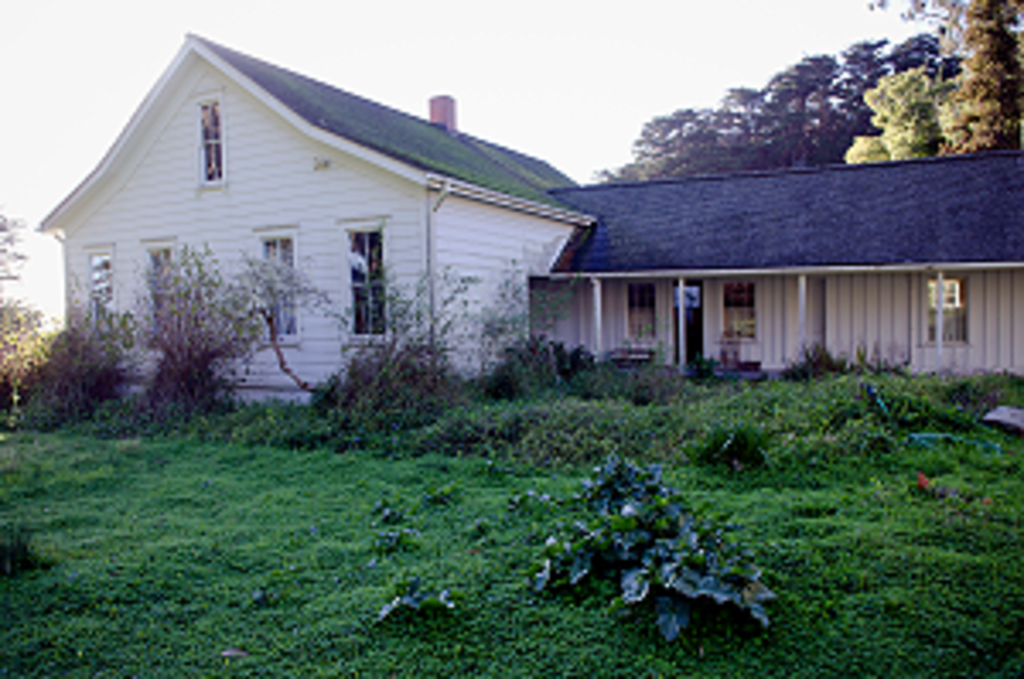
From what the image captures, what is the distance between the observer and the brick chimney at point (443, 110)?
18.5 m

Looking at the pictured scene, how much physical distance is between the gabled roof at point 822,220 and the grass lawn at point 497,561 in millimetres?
7158

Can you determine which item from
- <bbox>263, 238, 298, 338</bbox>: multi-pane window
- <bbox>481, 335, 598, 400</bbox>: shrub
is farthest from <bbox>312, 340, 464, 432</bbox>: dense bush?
<bbox>263, 238, 298, 338</bbox>: multi-pane window

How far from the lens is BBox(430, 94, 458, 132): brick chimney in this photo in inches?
730

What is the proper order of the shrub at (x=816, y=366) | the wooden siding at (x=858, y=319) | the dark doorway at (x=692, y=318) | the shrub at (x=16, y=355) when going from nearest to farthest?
the shrub at (x=16, y=355) < the shrub at (x=816, y=366) < the wooden siding at (x=858, y=319) < the dark doorway at (x=692, y=318)

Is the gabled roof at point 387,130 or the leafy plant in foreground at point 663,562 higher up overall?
the gabled roof at point 387,130

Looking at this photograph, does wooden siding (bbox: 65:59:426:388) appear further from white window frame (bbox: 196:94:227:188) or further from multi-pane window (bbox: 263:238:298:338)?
multi-pane window (bbox: 263:238:298:338)

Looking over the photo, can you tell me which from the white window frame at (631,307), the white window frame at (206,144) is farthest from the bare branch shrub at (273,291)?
the white window frame at (631,307)

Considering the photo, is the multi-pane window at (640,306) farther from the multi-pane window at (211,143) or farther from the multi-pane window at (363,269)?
the multi-pane window at (211,143)

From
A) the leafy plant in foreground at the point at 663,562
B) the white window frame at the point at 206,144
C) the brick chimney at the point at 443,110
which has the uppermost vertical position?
the brick chimney at the point at 443,110

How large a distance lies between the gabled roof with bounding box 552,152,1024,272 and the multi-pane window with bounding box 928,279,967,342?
157cm

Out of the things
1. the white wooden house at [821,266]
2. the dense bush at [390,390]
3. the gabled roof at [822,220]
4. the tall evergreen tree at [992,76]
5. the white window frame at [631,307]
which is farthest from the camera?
the tall evergreen tree at [992,76]

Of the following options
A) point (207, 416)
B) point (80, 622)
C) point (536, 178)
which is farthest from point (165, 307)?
point (536, 178)

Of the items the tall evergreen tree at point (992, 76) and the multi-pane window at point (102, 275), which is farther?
the tall evergreen tree at point (992, 76)

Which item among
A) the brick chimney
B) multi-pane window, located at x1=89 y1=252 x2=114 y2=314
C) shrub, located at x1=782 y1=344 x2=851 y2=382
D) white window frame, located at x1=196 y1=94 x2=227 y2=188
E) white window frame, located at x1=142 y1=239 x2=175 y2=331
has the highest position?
the brick chimney
